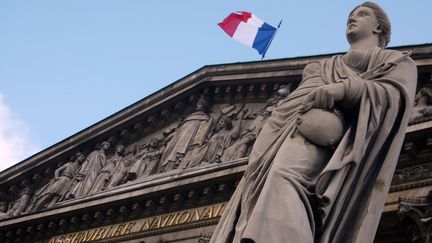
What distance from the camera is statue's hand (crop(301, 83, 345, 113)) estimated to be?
385 cm

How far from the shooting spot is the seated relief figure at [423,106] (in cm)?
1598

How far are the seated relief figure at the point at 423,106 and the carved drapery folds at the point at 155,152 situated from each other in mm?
3414

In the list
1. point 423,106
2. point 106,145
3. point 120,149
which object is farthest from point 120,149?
point 423,106

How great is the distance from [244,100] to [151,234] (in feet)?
13.7

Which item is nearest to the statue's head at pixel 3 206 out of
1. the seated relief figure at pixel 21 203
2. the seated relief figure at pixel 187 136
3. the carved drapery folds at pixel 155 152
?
the carved drapery folds at pixel 155 152

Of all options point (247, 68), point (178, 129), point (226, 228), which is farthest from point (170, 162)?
point (226, 228)

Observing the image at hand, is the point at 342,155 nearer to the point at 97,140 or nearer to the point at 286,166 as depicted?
the point at 286,166

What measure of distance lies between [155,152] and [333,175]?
1803 centimetres

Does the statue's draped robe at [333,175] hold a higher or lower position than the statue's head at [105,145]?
lower

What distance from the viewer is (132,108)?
77.8ft

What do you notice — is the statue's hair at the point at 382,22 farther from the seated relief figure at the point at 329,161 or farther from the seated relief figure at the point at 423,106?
the seated relief figure at the point at 423,106

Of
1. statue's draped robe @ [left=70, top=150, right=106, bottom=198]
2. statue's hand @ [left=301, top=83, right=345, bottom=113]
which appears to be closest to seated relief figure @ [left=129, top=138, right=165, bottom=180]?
statue's draped robe @ [left=70, top=150, right=106, bottom=198]

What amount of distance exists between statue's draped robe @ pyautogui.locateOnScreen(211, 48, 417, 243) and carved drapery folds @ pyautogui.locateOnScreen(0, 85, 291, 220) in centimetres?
1452

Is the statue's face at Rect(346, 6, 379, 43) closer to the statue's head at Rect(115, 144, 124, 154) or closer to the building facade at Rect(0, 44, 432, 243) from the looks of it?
the building facade at Rect(0, 44, 432, 243)
